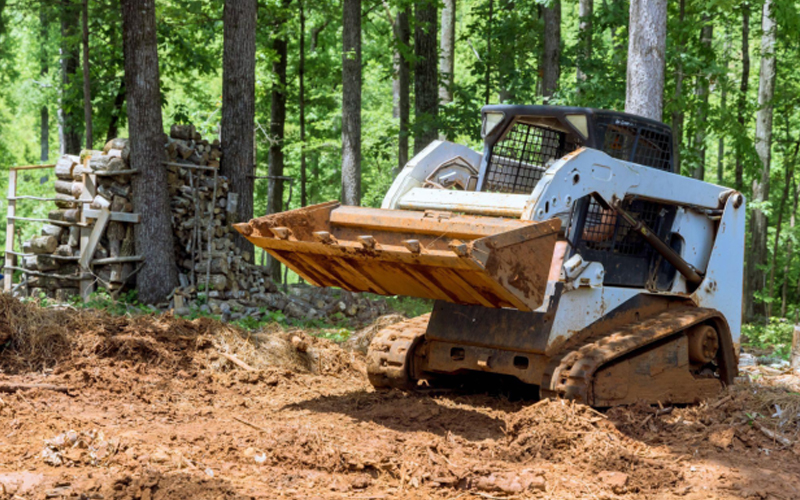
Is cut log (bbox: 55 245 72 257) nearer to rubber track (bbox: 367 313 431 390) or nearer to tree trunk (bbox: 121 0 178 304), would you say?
tree trunk (bbox: 121 0 178 304)

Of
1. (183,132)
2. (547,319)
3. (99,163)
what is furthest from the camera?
(183,132)

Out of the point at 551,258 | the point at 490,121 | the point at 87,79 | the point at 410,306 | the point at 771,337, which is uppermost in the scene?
the point at 87,79

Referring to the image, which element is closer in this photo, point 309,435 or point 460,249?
point 460,249

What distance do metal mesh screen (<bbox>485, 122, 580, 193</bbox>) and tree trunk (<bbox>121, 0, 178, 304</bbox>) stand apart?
6.01 m

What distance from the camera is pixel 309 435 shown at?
18.2ft

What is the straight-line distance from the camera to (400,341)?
7312 mm

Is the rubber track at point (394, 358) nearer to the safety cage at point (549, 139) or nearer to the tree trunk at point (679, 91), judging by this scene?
the safety cage at point (549, 139)

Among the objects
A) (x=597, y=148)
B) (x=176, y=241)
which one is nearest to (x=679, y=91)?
(x=597, y=148)

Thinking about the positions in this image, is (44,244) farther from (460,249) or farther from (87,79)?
(460,249)

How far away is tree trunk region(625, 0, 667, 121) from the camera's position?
33.5ft

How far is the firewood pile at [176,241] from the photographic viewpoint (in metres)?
12.1

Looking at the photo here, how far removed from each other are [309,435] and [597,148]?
11.1 ft

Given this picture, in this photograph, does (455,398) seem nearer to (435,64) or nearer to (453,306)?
(453,306)

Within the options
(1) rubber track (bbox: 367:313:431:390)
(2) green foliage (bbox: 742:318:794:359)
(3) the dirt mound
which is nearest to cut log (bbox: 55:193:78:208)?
(3) the dirt mound
